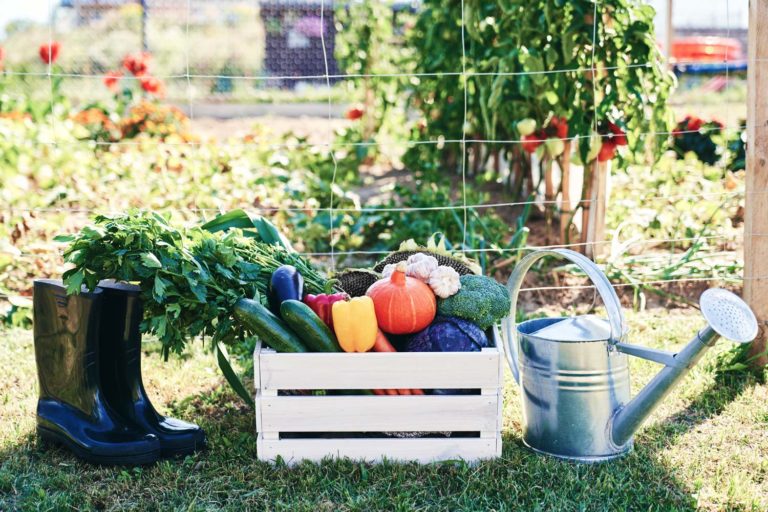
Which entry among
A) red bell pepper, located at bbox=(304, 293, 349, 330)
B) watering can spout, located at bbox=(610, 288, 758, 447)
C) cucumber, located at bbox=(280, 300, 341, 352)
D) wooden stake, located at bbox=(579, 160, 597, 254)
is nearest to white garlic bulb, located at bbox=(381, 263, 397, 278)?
red bell pepper, located at bbox=(304, 293, 349, 330)

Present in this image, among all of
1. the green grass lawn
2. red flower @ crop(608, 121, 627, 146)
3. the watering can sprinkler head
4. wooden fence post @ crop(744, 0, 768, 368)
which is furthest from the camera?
red flower @ crop(608, 121, 627, 146)

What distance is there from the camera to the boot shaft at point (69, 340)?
2.46 metres

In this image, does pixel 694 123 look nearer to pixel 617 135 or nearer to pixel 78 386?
pixel 617 135

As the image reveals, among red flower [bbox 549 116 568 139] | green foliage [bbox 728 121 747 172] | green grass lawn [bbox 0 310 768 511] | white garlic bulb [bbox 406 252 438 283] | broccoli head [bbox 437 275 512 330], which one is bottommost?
green grass lawn [bbox 0 310 768 511]

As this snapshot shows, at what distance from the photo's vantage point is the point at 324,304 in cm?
253

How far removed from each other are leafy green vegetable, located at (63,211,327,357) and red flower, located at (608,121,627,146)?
74.4 inches

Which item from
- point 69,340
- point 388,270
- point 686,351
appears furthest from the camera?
point 388,270

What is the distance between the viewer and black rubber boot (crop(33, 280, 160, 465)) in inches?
96.0

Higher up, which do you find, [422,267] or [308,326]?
[422,267]

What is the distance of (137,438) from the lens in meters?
2.46

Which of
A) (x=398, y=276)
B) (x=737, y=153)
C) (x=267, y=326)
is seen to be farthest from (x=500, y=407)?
(x=737, y=153)

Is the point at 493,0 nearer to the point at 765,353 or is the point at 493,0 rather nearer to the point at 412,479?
the point at 765,353

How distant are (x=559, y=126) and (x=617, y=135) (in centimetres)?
32

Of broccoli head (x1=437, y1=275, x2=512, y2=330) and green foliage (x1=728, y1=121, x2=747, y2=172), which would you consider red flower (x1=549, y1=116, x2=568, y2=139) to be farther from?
broccoli head (x1=437, y1=275, x2=512, y2=330)
